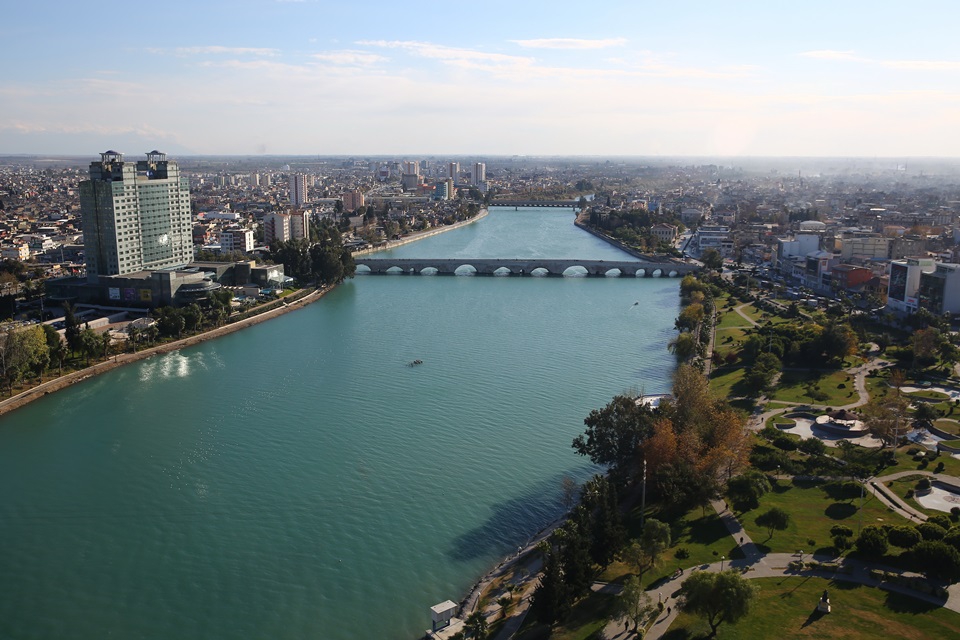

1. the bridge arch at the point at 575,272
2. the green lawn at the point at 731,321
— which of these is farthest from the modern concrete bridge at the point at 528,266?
the green lawn at the point at 731,321

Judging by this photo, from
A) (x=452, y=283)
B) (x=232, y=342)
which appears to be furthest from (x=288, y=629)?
(x=452, y=283)

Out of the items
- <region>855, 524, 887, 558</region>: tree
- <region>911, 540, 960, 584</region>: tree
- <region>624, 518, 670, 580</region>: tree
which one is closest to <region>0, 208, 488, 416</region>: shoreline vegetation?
<region>624, 518, 670, 580</region>: tree

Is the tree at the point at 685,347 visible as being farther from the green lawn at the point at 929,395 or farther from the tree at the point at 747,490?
the tree at the point at 747,490

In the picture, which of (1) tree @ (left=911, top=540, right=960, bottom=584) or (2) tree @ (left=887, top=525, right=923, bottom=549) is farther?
(2) tree @ (left=887, top=525, right=923, bottom=549)

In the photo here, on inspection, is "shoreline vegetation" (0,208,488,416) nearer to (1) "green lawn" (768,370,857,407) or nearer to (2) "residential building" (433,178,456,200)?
(1) "green lawn" (768,370,857,407)

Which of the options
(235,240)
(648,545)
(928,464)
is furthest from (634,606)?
(235,240)

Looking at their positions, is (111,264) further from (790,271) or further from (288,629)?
(790,271)
